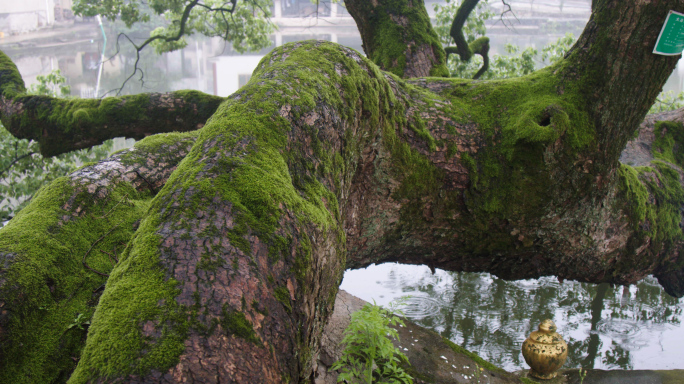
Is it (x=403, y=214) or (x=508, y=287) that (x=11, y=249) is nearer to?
(x=403, y=214)

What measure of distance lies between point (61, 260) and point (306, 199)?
109 centimetres

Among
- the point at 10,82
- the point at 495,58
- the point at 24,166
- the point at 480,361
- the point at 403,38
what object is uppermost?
the point at 403,38

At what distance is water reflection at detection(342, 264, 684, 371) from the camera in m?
5.57

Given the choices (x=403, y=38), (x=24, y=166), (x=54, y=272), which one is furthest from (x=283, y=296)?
(x=24, y=166)

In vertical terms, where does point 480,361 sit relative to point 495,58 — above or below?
below

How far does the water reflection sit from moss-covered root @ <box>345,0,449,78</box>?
284cm

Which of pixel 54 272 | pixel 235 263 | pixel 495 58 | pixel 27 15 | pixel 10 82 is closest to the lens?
pixel 235 263

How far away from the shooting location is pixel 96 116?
3932 mm

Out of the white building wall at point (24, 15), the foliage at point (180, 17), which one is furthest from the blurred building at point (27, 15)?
the foliage at point (180, 17)

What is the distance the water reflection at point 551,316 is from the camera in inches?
219

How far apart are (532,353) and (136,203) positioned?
320cm

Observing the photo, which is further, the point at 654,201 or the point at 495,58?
the point at 495,58

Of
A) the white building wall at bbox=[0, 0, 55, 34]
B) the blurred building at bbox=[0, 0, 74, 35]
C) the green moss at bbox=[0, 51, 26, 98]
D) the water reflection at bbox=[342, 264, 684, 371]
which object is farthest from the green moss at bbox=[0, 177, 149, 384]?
the white building wall at bbox=[0, 0, 55, 34]

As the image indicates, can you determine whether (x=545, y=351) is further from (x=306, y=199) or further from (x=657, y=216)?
(x=306, y=199)
